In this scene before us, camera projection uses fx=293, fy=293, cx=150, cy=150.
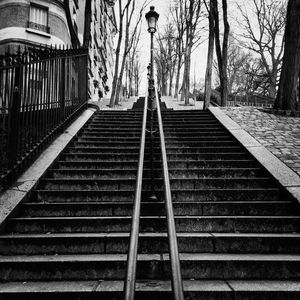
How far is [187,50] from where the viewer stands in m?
20.0

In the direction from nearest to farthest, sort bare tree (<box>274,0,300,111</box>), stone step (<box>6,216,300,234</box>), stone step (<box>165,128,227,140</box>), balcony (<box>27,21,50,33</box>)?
stone step (<box>6,216,300,234</box>) → stone step (<box>165,128,227,140</box>) → bare tree (<box>274,0,300,111</box>) → balcony (<box>27,21,50,33</box>)

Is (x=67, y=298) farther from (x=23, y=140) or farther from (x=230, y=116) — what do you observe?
(x=230, y=116)

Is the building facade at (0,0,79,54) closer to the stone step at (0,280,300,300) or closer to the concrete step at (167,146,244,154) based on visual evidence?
the concrete step at (167,146,244,154)

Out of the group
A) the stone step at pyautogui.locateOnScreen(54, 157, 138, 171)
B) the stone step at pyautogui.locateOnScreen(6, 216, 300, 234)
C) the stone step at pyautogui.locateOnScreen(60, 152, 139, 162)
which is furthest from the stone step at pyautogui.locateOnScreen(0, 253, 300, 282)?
the stone step at pyautogui.locateOnScreen(60, 152, 139, 162)

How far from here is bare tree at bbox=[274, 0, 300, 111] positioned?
8.86 m

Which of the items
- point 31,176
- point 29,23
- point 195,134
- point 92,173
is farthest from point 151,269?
point 29,23

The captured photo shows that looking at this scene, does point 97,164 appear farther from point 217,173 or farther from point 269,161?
point 269,161

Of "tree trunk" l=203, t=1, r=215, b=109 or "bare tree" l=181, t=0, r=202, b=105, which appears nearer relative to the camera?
"tree trunk" l=203, t=1, r=215, b=109

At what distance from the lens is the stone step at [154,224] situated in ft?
11.8

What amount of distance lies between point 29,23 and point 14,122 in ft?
50.9

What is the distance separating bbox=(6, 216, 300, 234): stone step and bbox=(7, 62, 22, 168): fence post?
976 mm

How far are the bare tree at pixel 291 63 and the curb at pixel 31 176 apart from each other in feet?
21.4

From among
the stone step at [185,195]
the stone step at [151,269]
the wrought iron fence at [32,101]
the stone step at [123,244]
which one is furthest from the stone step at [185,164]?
the stone step at [151,269]

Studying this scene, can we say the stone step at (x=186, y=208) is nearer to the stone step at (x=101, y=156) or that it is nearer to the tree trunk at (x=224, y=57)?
the stone step at (x=101, y=156)
